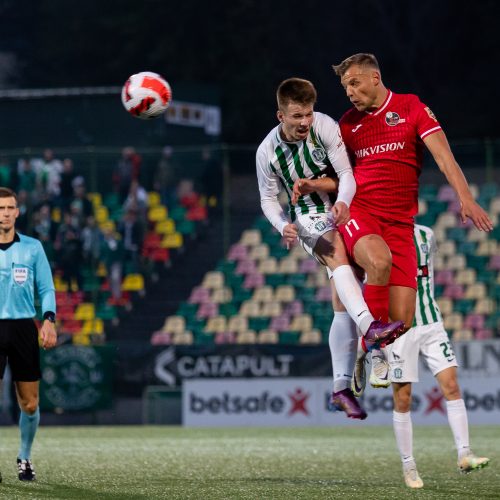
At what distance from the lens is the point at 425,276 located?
9.96 meters

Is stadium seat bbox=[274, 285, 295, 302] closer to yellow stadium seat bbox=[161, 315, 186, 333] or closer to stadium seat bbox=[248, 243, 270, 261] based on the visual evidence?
stadium seat bbox=[248, 243, 270, 261]

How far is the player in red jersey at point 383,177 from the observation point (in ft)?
27.9

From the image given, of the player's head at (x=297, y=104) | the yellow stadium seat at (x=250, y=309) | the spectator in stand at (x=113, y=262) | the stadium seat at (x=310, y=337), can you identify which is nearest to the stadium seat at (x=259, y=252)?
the yellow stadium seat at (x=250, y=309)

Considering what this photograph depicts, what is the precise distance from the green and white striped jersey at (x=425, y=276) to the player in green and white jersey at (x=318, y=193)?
1044mm

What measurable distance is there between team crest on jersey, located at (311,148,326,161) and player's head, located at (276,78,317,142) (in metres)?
0.16

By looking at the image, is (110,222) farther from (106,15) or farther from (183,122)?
(106,15)

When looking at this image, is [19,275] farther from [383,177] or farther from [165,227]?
[165,227]

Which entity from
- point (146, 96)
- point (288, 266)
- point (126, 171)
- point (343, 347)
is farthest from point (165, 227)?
point (343, 347)

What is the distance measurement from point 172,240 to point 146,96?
11374 mm

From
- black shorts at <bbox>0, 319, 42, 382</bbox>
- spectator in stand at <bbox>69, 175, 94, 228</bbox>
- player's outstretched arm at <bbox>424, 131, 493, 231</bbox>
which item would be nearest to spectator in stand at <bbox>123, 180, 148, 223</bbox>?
spectator in stand at <bbox>69, 175, 94, 228</bbox>

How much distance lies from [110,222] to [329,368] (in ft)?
14.4

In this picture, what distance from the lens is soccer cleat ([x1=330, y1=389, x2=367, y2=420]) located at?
329 inches

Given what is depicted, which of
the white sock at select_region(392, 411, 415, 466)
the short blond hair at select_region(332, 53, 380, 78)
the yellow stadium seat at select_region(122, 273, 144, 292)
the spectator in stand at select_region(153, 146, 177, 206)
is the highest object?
the spectator in stand at select_region(153, 146, 177, 206)

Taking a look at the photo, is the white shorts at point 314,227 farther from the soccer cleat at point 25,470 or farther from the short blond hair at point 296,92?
the soccer cleat at point 25,470
